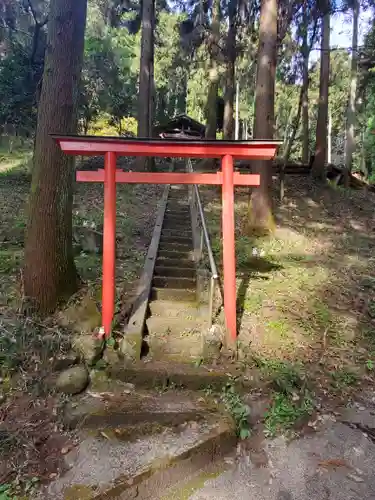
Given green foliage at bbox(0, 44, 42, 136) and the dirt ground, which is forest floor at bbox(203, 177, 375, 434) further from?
green foliage at bbox(0, 44, 42, 136)

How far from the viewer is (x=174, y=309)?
6.17m

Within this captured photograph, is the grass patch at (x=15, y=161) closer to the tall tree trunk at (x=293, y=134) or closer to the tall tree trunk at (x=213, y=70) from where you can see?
the tall tree trunk at (x=213, y=70)

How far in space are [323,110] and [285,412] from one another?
13.7m

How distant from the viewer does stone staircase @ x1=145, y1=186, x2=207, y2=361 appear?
5.24m

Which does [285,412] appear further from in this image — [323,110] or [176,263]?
[323,110]

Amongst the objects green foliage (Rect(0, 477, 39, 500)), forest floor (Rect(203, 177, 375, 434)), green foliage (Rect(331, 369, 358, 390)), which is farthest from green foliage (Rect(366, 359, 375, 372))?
green foliage (Rect(0, 477, 39, 500))

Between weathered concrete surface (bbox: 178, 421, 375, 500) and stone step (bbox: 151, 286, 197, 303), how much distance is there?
9.67 ft

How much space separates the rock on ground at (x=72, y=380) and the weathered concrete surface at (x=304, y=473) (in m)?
1.60

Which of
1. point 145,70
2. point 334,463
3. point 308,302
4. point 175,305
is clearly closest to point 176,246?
point 175,305

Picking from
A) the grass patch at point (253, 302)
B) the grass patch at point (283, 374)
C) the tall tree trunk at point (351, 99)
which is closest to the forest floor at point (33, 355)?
the grass patch at point (253, 302)

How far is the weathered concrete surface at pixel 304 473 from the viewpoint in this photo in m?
3.35

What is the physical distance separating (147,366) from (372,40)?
17.4m

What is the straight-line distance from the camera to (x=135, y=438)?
388 centimetres

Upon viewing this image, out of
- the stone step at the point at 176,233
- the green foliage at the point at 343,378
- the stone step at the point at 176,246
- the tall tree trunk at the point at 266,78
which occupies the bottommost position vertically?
the green foliage at the point at 343,378
